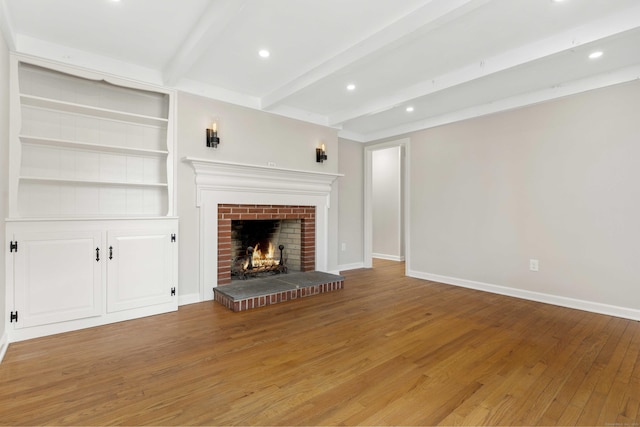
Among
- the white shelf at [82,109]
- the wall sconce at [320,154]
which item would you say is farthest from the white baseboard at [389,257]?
the white shelf at [82,109]

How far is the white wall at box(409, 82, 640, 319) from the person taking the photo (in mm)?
3084

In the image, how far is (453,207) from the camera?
4.42 meters

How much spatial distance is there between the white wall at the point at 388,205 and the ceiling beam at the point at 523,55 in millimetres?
2993

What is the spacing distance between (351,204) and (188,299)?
2979mm

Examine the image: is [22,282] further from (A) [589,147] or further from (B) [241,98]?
(A) [589,147]

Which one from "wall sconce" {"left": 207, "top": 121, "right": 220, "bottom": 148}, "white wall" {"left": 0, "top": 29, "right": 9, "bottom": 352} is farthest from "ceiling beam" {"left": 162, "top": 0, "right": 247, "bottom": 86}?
"white wall" {"left": 0, "top": 29, "right": 9, "bottom": 352}

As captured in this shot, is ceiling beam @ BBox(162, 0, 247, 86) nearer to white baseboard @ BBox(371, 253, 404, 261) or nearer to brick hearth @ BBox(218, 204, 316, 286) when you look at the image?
brick hearth @ BBox(218, 204, 316, 286)

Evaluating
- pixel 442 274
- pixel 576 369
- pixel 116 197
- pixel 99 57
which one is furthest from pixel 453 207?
pixel 99 57

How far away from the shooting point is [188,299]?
11.3ft

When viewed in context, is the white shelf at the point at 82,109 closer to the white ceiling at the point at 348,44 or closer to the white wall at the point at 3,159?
the white wall at the point at 3,159

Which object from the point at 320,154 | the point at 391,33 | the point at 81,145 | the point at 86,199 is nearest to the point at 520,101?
the point at 391,33

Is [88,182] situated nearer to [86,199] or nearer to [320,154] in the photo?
[86,199]

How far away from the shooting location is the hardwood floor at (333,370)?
1.58 m

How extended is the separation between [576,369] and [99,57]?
4.52m
